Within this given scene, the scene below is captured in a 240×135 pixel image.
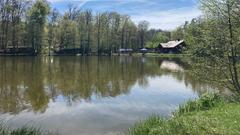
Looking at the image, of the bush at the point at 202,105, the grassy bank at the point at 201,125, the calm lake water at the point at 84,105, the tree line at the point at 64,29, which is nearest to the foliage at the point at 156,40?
the tree line at the point at 64,29

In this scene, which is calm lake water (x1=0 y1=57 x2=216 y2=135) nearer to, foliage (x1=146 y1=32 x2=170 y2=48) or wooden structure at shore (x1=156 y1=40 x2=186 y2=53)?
wooden structure at shore (x1=156 y1=40 x2=186 y2=53)

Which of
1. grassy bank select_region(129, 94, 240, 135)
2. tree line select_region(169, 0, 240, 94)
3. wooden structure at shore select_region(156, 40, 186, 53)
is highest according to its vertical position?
tree line select_region(169, 0, 240, 94)

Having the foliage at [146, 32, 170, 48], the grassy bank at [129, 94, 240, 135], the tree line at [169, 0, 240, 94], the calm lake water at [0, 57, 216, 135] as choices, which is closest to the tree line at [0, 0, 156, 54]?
the foliage at [146, 32, 170, 48]

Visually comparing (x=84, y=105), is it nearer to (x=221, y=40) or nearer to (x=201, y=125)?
(x=221, y=40)

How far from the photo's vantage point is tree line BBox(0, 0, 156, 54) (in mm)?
87312

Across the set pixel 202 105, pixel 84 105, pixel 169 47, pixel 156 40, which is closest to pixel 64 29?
pixel 169 47

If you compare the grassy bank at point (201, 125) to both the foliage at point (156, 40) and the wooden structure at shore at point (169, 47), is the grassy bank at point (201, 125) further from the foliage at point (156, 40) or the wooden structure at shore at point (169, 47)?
the foliage at point (156, 40)

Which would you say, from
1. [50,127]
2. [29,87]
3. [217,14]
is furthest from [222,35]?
[29,87]

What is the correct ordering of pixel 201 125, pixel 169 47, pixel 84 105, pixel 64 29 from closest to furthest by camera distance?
pixel 201 125 → pixel 84 105 → pixel 64 29 → pixel 169 47

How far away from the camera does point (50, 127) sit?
1452cm

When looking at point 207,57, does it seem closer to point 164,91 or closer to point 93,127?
point 93,127

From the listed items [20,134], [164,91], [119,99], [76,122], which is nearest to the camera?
[20,134]

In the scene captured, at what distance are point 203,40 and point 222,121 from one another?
7.61 metres

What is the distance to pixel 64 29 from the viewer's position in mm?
100812
